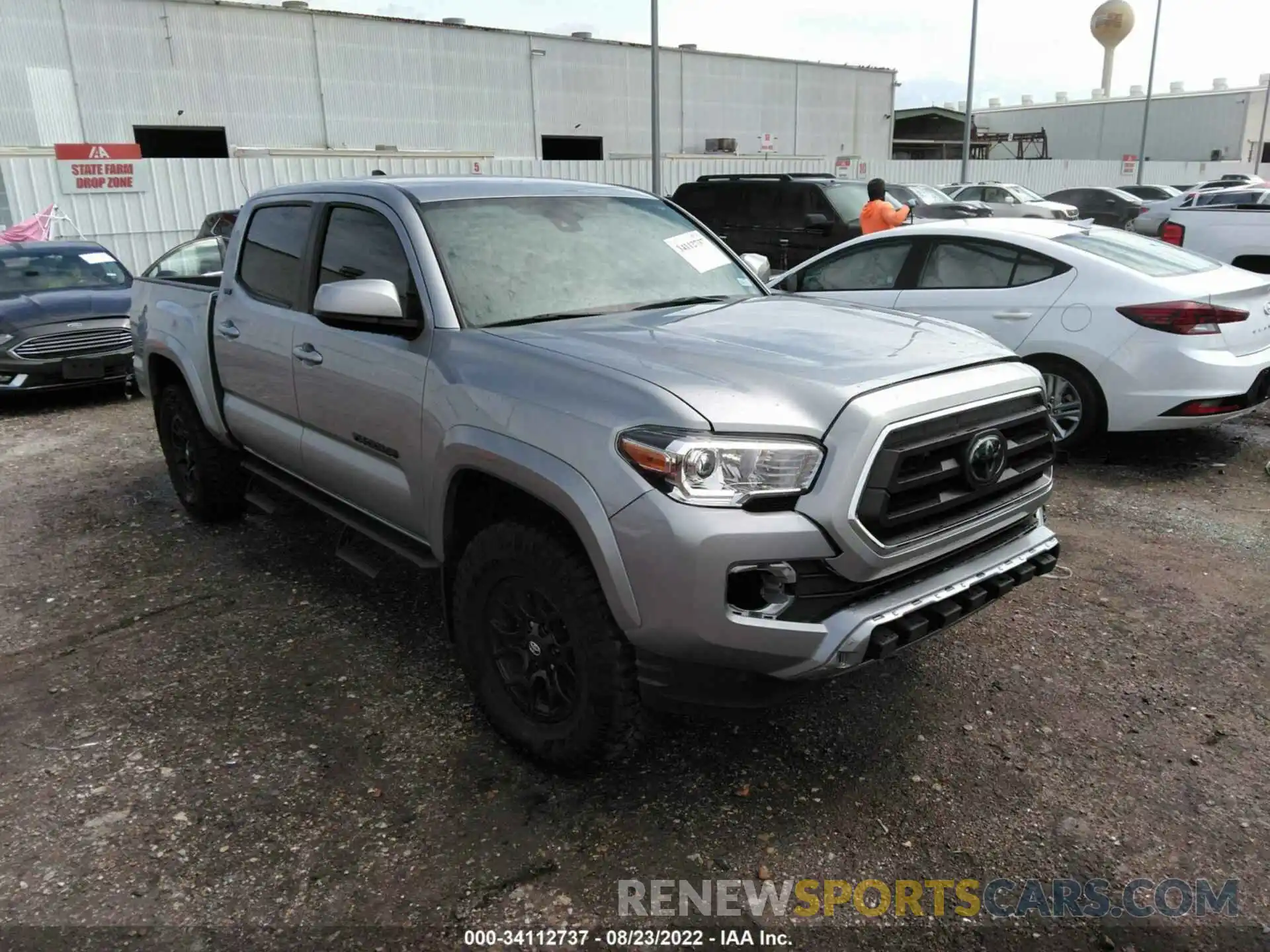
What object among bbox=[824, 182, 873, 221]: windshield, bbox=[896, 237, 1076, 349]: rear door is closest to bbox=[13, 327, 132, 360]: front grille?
bbox=[896, 237, 1076, 349]: rear door

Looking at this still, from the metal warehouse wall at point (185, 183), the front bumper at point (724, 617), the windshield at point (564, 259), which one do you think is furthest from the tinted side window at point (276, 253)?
the metal warehouse wall at point (185, 183)

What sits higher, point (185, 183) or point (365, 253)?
point (185, 183)

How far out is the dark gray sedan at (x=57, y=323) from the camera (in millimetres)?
8766

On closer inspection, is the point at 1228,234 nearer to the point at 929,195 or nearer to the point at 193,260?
the point at 193,260

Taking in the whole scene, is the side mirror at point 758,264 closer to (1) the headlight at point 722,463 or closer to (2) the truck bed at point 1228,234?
(1) the headlight at point 722,463

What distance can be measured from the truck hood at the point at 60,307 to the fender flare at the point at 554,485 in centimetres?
716

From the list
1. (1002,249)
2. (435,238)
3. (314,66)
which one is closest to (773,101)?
(314,66)

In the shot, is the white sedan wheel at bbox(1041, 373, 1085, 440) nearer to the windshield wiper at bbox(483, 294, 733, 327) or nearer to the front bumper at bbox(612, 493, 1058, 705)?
the windshield wiper at bbox(483, 294, 733, 327)

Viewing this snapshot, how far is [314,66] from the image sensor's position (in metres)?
29.3

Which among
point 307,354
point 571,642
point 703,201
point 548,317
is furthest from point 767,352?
point 703,201

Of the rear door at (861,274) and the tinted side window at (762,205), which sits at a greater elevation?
the tinted side window at (762,205)

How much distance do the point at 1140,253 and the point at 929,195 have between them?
15256mm

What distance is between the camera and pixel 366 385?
3.59 meters

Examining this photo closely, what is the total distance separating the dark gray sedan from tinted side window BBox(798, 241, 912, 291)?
19.6ft
